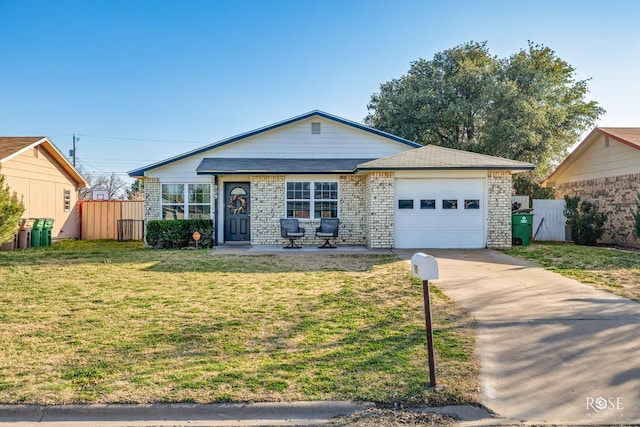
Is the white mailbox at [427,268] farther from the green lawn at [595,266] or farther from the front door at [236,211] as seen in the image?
the front door at [236,211]

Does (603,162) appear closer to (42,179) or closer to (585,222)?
(585,222)

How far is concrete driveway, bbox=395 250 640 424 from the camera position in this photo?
11.0ft

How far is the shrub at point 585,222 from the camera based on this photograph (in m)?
15.7

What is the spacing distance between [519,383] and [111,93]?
2500cm

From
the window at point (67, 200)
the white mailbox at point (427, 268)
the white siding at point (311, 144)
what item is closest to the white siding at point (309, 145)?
the white siding at point (311, 144)

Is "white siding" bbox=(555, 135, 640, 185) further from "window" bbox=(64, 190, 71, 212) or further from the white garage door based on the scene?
"window" bbox=(64, 190, 71, 212)

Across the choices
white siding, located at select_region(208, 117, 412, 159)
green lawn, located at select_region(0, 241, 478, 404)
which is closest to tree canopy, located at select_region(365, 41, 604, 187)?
white siding, located at select_region(208, 117, 412, 159)

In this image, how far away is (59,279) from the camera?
8.66 meters

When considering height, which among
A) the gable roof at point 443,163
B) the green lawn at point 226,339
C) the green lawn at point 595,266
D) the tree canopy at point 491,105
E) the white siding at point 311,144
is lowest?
the green lawn at point 226,339

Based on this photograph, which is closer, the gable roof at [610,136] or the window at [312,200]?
the gable roof at [610,136]

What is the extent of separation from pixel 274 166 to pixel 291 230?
8.63 feet

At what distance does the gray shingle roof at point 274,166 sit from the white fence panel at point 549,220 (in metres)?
7.77

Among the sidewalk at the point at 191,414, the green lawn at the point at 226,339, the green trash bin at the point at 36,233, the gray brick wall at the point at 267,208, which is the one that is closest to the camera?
the sidewalk at the point at 191,414

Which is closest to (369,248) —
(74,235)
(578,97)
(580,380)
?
(580,380)
